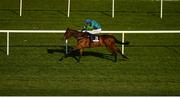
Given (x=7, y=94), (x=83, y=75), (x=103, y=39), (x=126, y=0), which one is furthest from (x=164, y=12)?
(x=7, y=94)

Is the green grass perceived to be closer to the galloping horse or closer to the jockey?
the galloping horse

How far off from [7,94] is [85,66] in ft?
13.2

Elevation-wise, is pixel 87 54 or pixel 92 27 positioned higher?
pixel 92 27

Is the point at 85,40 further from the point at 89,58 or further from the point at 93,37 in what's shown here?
the point at 89,58

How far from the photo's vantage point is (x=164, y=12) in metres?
28.1

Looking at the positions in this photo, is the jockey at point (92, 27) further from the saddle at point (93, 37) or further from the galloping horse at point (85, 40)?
the galloping horse at point (85, 40)

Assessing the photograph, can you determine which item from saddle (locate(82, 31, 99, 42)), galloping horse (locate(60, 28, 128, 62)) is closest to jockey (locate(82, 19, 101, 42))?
saddle (locate(82, 31, 99, 42))

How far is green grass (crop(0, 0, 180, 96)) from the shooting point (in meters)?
13.2

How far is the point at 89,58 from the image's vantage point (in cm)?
1731

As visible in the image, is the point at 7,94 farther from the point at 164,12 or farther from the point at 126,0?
the point at 126,0

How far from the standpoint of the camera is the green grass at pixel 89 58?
43.4ft

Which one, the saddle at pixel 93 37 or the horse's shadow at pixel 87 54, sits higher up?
the saddle at pixel 93 37

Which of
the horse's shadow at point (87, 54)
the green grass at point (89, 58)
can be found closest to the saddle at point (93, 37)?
the green grass at point (89, 58)

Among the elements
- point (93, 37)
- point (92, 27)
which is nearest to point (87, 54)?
point (92, 27)
